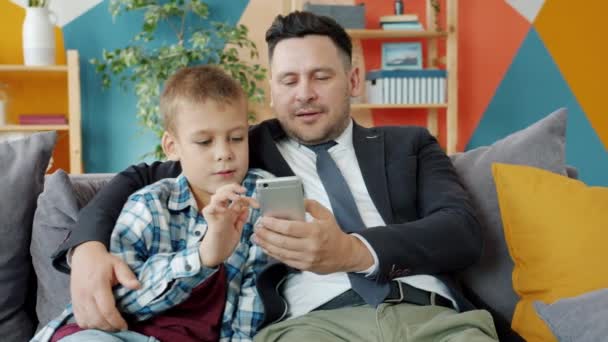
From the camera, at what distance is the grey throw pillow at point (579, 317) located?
1195mm

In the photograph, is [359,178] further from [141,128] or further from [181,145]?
[141,128]

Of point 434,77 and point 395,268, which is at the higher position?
point 434,77

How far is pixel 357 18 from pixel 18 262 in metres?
3.39

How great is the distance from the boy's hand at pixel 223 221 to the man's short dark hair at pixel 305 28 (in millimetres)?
638

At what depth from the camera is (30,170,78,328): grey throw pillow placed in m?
1.46

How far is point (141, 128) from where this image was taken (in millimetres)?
4590

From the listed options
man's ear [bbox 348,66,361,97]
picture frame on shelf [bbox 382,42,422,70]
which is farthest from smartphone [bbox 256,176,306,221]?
picture frame on shelf [bbox 382,42,422,70]

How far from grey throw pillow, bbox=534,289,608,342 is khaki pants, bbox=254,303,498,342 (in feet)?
0.38

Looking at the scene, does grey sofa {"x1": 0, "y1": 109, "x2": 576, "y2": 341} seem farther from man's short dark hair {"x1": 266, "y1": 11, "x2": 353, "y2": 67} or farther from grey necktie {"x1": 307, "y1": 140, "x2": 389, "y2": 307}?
man's short dark hair {"x1": 266, "y1": 11, "x2": 353, "y2": 67}

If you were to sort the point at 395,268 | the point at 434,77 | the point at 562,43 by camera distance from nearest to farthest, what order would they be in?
the point at 395,268 → the point at 562,43 → the point at 434,77

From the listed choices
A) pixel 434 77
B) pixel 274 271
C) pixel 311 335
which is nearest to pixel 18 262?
pixel 274 271

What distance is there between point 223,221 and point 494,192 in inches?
28.3

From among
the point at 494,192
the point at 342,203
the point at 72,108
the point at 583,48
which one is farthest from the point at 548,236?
the point at 72,108

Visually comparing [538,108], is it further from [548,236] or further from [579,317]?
[579,317]
